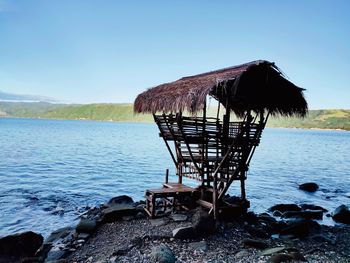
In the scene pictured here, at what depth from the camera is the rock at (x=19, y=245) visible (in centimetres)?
1007

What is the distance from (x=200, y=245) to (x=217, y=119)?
5332 millimetres

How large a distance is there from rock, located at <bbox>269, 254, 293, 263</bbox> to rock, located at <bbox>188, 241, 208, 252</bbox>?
6.13ft

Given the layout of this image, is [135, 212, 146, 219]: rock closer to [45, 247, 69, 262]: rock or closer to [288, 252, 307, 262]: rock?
[45, 247, 69, 262]: rock

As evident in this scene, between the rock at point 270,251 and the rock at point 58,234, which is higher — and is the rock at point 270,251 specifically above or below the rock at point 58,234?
above

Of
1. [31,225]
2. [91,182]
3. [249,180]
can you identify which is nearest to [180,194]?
[31,225]

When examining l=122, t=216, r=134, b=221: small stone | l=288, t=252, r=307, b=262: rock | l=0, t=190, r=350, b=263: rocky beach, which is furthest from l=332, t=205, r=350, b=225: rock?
l=122, t=216, r=134, b=221: small stone

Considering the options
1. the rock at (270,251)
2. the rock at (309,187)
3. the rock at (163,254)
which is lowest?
the rock at (309,187)

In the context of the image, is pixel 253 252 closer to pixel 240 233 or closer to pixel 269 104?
pixel 240 233

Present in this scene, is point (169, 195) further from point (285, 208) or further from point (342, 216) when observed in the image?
point (342, 216)

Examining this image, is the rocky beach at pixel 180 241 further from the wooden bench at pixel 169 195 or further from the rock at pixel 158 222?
the wooden bench at pixel 169 195

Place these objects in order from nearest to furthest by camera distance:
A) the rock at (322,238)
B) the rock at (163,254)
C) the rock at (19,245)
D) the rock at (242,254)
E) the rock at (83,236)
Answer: the rock at (163,254) < the rock at (242,254) < the rock at (19,245) < the rock at (322,238) < the rock at (83,236)

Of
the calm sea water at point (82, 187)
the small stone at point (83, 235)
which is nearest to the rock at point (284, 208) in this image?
the calm sea water at point (82, 187)

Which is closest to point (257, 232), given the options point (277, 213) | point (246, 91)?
point (246, 91)

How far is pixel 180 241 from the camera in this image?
9.62 metres
